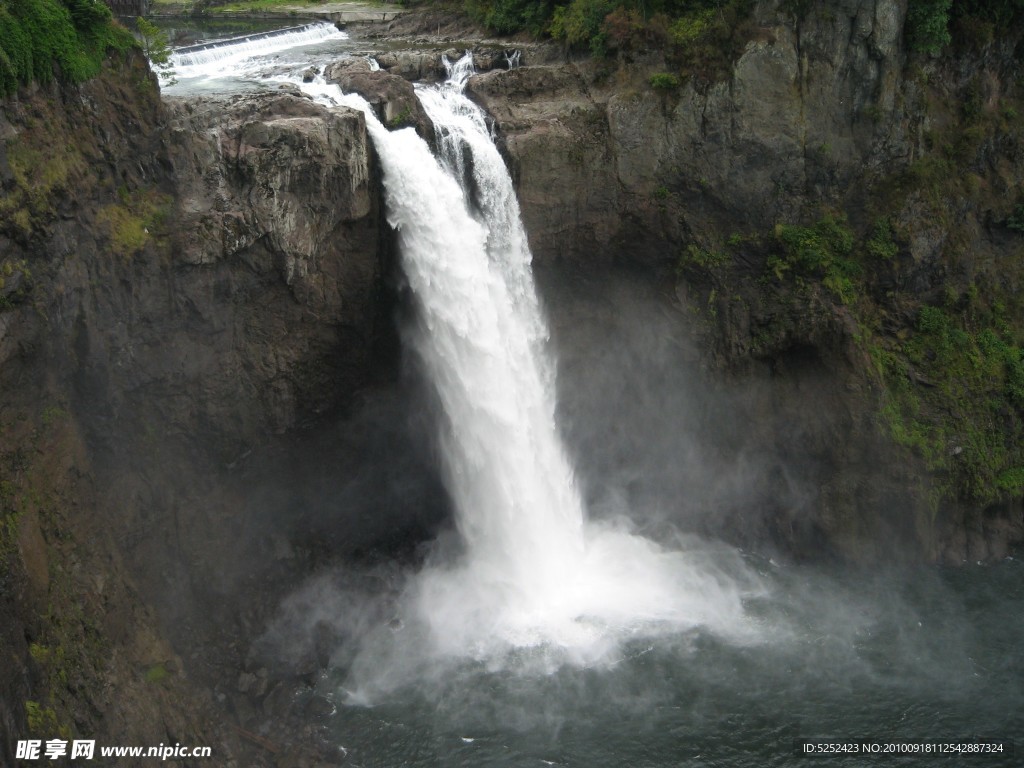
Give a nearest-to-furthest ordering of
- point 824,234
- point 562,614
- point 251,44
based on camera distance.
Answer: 1. point 562,614
2. point 824,234
3. point 251,44

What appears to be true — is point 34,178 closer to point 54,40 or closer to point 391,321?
point 54,40

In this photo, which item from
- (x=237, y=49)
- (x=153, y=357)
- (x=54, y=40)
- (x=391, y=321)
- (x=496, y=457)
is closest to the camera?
(x=54, y=40)

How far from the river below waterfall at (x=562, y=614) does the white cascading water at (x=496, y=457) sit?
→ 0.20ft

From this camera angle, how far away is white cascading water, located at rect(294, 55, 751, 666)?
21.5 meters

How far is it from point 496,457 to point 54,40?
14197 millimetres

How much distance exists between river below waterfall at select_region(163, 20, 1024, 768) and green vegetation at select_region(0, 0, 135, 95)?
5367 mm

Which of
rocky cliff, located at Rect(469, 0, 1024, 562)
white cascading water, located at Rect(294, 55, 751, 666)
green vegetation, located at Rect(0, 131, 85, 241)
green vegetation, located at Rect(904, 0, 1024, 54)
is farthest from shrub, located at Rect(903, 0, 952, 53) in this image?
green vegetation, located at Rect(0, 131, 85, 241)

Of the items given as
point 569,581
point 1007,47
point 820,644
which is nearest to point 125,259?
point 569,581

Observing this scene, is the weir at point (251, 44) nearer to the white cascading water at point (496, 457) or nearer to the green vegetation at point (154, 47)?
the green vegetation at point (154, 47)

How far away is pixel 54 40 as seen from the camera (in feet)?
54.7

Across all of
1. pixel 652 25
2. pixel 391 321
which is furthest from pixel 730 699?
pixel 652 25

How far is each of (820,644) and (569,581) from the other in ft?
21.9

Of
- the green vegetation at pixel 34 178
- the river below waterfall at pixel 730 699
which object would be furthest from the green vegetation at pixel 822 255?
the green vegetation at pixel 34 178

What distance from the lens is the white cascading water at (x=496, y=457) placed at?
2155 cm
